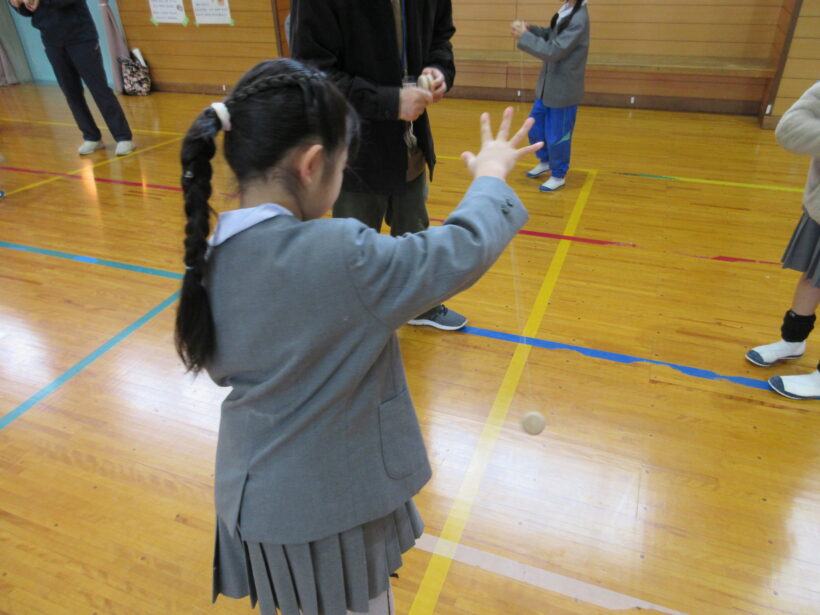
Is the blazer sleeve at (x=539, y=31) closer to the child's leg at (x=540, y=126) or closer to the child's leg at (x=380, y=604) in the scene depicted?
the child's leg at (x=540, y=126)

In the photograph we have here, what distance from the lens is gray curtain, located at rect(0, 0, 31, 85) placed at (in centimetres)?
796

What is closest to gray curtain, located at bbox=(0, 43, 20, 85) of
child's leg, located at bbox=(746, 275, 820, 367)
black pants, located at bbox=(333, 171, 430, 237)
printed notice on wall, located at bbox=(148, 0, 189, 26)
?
printed notice on wall, located at bbox=(148, 0, 189, 26)

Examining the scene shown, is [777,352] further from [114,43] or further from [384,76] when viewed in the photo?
[114,43]

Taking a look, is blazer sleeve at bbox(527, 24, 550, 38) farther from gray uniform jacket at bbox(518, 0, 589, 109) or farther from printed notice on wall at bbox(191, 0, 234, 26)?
printed notice on wall at bbox(191, 0, 234, 26)

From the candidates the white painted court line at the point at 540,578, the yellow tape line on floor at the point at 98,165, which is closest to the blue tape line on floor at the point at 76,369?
the white painted court line at the point at 540,578

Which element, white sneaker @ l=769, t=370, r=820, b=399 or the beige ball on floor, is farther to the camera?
white sneaker @ l=769, t=370, r=820, b=399

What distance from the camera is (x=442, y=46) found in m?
2.05

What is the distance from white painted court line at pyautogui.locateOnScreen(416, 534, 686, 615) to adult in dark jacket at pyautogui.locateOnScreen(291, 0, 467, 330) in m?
1.10

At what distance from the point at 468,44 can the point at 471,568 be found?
251 inches

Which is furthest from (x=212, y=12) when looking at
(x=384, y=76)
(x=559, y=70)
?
(x=384, y=76)

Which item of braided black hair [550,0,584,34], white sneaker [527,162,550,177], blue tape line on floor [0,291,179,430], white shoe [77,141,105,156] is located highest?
braided black hair [550,0,584,34]

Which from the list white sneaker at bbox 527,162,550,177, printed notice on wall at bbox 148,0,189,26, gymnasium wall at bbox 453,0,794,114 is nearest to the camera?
white sneaker at bbox 527,162,550,177

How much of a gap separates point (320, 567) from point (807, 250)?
1.92m

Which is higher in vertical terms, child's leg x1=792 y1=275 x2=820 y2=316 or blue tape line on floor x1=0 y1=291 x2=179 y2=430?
child's leg x1=792 y1=275 x2=820 y2=316
